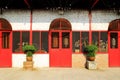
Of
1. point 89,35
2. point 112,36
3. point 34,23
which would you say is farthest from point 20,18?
point 112,36

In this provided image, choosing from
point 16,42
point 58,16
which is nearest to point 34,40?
point 16,42

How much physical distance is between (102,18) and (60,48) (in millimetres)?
3779

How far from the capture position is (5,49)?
20.4 meters

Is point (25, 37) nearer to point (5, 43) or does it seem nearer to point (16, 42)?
point (16, 42)

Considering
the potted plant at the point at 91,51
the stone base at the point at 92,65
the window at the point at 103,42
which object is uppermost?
the window at the point at 103,42

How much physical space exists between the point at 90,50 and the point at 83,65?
1.44 meters

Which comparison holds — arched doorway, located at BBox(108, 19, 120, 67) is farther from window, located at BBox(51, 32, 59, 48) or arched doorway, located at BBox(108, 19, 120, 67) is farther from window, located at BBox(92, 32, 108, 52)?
window, located at BBox(51, 32, 59, 48)

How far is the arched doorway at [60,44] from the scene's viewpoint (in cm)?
2041

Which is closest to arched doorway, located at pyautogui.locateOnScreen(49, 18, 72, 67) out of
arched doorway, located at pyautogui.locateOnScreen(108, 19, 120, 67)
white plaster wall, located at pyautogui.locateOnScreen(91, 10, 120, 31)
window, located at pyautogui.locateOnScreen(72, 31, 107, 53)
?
window, located at pyautogui.locateOnScreen(72, 31, 107, 53)

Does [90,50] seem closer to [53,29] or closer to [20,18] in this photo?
[53,29]

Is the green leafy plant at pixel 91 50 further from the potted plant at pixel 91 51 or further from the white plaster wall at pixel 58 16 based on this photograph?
the white plaster wall at pixel 58 16

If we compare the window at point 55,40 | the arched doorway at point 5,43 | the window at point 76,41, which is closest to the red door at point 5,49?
the arched doorway at point 5,43

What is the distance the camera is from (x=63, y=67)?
20359 millimetres

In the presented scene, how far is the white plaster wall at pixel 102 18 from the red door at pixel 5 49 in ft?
20.2
